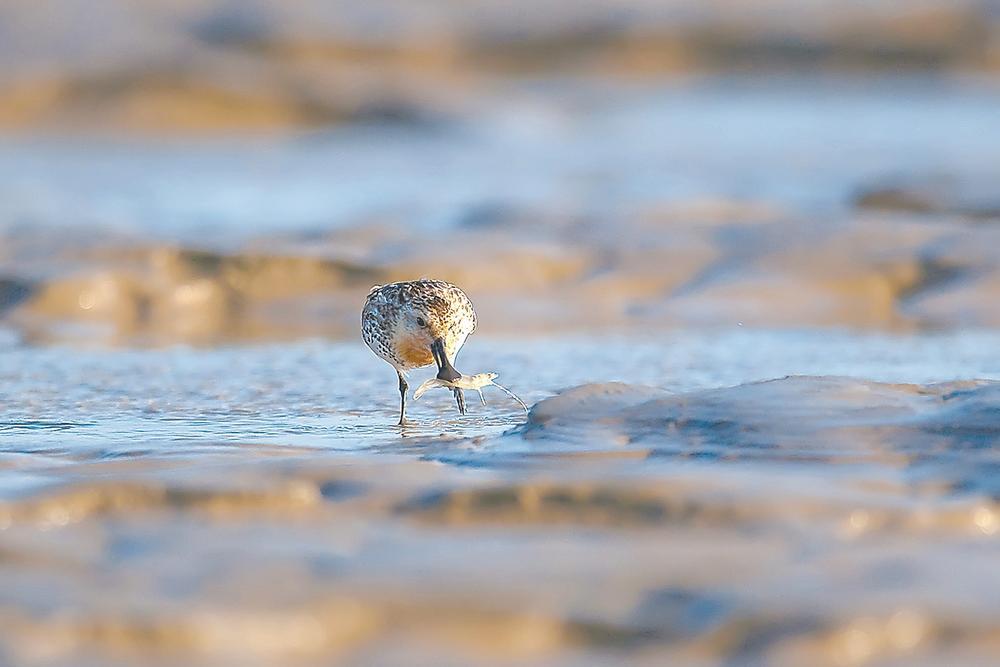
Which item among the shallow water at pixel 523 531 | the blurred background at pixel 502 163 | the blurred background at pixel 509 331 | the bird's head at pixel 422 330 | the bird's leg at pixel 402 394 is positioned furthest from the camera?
the blurred background at pixel 502 163

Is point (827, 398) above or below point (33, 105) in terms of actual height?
below

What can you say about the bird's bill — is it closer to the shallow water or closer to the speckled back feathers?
the speckled back feathers

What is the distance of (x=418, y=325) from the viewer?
5.82m

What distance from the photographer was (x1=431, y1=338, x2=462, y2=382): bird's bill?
210 inches

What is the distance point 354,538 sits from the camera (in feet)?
11.1

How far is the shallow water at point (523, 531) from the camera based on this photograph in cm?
286

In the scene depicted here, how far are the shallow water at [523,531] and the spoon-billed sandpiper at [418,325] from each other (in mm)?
544

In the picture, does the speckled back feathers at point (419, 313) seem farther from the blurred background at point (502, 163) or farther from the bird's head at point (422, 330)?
the blurred background at point (502, 163)

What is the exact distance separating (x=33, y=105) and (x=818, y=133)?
6.31 metres

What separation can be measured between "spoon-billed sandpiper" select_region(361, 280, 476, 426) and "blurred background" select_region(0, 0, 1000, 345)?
146 cm

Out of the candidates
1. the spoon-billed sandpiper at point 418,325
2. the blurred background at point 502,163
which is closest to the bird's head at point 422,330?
the spoon-billed sandpiper at point 418,325

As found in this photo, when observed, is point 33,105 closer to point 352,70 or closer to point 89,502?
point 352,70

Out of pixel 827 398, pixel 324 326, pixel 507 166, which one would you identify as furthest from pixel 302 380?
pixel 507 166

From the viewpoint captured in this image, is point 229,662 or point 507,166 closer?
point 229,662
